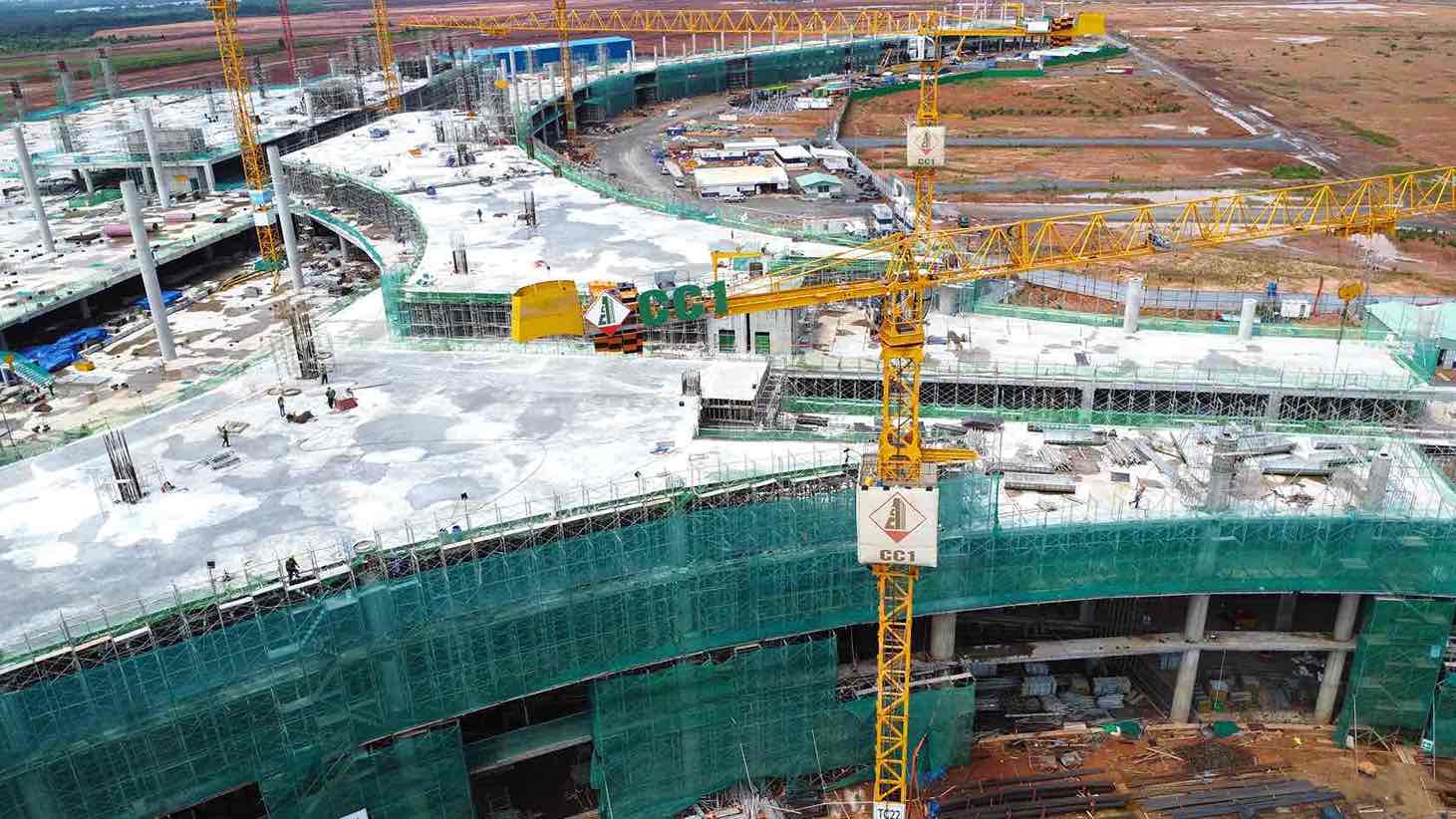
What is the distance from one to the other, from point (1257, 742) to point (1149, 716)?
14.0 ft

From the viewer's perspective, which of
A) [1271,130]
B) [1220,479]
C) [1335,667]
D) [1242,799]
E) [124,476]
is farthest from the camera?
[1271,130]

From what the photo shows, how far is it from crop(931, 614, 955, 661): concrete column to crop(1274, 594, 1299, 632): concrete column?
50.0 ft

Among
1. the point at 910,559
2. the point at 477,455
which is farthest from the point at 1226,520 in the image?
the point at 477,455

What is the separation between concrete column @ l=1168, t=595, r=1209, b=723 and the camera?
43.7 meters

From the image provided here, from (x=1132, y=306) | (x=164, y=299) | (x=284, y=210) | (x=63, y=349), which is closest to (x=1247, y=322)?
(x=1132, y=306)

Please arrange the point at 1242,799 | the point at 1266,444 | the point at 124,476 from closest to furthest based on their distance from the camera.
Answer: the point at 1242,799
the point at 124,476
the point at 1266,444

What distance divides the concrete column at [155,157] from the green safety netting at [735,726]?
9416 cm

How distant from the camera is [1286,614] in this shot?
4662 centimetres

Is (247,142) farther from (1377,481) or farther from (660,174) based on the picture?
(1377,481)

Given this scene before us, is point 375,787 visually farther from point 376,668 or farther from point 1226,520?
point 1226,520

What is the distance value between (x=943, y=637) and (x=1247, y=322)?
108 ft

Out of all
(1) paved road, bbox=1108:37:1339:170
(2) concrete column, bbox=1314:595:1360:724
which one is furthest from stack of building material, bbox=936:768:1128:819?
(1) paved road, bbox=1108:37:1339:170

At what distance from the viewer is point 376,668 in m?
35.8

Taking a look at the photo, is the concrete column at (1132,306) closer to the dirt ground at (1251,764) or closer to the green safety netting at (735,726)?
the dirt ground at (1251,764)
